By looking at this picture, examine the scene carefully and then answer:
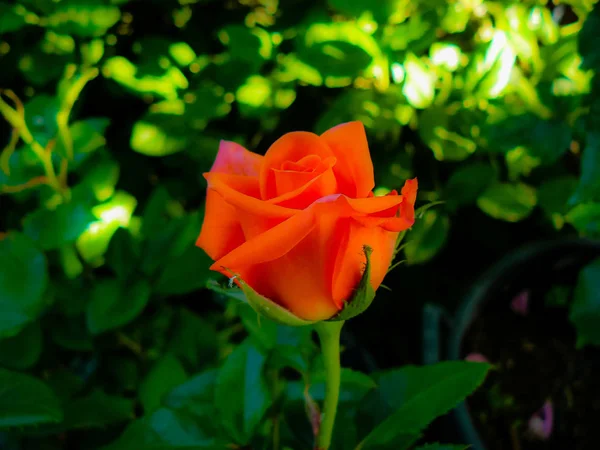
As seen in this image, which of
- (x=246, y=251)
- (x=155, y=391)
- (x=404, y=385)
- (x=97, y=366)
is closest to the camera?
A: (x=246, y=251)

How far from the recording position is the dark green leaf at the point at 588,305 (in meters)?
0.51

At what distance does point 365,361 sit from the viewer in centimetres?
70

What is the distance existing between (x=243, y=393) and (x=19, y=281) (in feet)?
0.67

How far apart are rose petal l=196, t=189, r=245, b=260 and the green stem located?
67 mm

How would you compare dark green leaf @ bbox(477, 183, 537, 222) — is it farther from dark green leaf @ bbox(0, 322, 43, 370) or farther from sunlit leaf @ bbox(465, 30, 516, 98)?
dark green leaf @ bbox(0, 322, 43, 370)

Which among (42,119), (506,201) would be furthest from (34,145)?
(506,201)

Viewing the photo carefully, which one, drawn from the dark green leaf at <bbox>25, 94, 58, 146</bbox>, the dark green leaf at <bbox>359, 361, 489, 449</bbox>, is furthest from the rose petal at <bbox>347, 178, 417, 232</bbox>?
the dark green leaf at <bbox>25, 94, 58, 146</bbox>

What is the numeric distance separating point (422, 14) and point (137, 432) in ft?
1.50

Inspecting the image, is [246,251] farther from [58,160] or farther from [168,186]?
[168,186]

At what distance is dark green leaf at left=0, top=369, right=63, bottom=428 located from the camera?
0.38 meters

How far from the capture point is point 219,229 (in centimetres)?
27

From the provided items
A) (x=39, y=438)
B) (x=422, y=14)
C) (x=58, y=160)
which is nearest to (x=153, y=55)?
(x=58, y=160)

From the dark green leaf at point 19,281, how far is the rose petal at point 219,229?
0.24 m

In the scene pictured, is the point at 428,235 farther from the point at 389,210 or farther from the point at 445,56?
the point at 389,210
